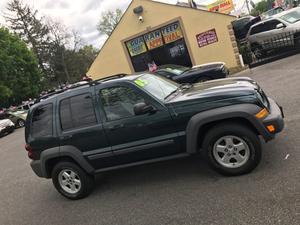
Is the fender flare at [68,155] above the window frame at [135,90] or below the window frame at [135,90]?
below

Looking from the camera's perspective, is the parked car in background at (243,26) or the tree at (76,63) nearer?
the parked car in background at (243,26)

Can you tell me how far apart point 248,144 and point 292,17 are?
549 inches

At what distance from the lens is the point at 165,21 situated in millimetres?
20406

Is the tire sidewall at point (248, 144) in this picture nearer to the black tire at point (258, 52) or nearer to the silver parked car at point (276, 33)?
the silver parked car at point (276, 33)

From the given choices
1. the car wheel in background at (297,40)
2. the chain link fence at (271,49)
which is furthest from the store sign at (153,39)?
the car wheel in background at (297,40)

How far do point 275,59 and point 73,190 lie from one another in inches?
497

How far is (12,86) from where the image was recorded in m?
36.4

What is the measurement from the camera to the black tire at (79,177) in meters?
5.72

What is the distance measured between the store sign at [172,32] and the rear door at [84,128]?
51.0ft

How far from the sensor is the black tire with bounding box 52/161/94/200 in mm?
5723

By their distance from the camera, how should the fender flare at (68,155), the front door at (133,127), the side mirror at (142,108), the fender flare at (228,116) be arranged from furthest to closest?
the fender flare at (68,155)
the front door at (133,127)
the side mirror at (142,108)
the fender flare at (228,116)

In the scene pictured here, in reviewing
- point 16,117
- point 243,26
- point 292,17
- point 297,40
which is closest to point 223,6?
point 243,26

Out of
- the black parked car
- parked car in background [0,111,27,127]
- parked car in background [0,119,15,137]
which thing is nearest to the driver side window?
the black parked car

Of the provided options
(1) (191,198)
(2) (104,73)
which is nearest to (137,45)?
(2) (104,73)
